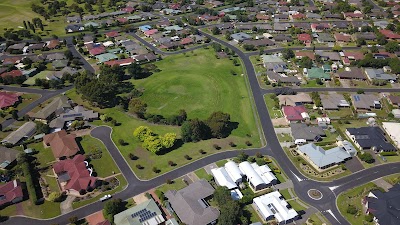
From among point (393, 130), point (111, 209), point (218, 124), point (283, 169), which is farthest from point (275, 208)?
point (393, 130)

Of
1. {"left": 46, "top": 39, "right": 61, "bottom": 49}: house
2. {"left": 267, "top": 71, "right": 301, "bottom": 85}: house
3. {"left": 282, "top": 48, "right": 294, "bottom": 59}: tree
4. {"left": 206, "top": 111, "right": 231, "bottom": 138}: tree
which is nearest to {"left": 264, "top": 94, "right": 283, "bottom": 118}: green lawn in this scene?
{"left": 267, "top": 71, "right": 301, "bottom": 85}: house

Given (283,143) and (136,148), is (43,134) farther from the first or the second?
(283,143)

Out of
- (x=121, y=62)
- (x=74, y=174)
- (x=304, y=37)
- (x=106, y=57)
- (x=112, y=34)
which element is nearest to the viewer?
(x=74, y=174)

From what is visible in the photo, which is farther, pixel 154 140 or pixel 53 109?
pixel 53 109

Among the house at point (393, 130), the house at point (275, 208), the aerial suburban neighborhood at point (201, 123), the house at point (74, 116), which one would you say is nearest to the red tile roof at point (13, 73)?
the aerial suburban neighborhood at point (201, 123)

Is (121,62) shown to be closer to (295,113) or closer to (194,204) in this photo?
(295,113)

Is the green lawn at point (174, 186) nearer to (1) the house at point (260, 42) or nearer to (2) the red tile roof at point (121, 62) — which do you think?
(2) the red tile roof at point (121, 62)
